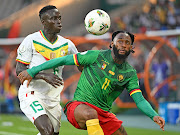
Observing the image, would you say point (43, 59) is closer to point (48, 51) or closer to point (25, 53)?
point (48, 51)

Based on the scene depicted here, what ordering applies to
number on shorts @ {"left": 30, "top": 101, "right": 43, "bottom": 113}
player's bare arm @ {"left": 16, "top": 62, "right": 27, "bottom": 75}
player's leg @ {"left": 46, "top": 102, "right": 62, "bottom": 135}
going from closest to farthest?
number on shorts @ {"left": 30, "top": 101, "right": 43, "bottom": 113} < player's bare arm @ {"left": 16, "top": 62, "right": 27, "bottom": 75} < player's leg @ {"left": 46, "top": 102, "right": 62, "bottom": 135}

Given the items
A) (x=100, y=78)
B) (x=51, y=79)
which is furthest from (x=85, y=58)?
(x=51, y=79)

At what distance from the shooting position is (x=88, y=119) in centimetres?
500

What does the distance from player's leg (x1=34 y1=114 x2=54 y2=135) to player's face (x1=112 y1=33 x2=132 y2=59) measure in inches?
50.8

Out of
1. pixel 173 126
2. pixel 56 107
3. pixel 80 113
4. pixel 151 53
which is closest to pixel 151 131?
pixel 173 126

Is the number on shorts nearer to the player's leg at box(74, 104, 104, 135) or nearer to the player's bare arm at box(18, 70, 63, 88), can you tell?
the player's bare arm at box(18, 70, 63, 88)

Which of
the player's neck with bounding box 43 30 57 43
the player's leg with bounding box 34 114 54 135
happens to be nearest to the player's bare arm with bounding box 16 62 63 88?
the player's leg with bounding box 34 114 54 135

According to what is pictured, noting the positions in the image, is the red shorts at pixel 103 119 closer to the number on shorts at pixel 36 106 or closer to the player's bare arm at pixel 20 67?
the number on shorts at pixel 36 106

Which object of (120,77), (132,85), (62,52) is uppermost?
(62,52)

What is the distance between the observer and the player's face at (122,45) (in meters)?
5.29

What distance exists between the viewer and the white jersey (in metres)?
5.91

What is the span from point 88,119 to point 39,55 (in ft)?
4.78

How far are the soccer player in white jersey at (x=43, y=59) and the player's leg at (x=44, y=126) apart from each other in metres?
0.17

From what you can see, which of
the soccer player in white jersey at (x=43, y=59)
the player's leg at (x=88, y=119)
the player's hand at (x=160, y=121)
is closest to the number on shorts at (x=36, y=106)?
the soccer player in white jersey at (x=43, y=59)
